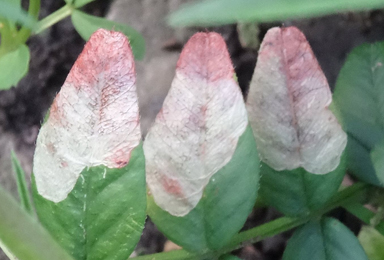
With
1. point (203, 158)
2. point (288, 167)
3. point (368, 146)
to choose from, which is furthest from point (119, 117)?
point (368, 146)

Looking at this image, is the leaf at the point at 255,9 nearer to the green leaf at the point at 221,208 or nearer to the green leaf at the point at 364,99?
the green leaf at the point at 221,208

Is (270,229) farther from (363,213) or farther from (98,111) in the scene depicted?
(98,111)

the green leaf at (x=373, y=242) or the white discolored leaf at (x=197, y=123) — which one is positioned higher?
the white discolored leaf at (x=197, y=123)

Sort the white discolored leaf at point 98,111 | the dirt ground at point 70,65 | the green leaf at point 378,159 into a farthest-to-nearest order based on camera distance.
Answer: the dirt ground at point 70,65, the green leaf at point 378,159, the white discolored leaf at point 98,111

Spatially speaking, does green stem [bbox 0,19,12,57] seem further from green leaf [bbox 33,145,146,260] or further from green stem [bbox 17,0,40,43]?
green leaf [bbox 33,145,146,260]

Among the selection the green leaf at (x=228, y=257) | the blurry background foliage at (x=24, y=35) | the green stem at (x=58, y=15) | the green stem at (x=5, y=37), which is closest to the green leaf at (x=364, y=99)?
the green leaf at (x=228, y=257)

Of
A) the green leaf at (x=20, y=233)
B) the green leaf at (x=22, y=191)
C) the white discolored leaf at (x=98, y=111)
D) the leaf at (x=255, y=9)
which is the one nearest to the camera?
the leaf at (x=255, y=9)
